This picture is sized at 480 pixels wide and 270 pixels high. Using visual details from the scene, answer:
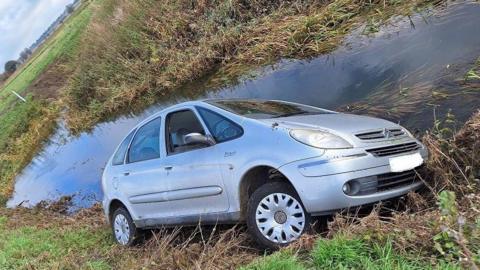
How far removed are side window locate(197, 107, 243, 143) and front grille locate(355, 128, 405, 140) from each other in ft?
4.03

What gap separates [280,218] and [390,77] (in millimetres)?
4498

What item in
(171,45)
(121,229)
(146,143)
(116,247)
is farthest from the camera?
(171,45)

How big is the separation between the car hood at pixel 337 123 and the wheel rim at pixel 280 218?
73cm

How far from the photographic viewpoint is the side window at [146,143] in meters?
7.23

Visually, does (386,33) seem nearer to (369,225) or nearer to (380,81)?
(380,81)

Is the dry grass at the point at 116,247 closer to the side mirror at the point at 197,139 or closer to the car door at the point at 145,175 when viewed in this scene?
the car door at the point at 145,175

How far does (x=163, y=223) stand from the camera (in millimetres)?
7094

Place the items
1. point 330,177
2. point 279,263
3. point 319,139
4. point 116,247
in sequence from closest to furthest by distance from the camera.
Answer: point 279,263, point 330,177, point 319,139, point 116,247

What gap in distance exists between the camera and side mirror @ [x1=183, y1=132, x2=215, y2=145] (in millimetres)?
6215

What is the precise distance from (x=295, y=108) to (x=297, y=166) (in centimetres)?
175

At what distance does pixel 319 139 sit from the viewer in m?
5.48

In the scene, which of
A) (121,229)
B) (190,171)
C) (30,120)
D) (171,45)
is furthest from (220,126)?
(30,120)

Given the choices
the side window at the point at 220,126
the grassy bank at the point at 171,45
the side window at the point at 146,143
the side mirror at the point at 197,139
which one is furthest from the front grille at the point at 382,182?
the grassy bank at the point at 171,45

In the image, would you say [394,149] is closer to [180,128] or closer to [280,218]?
[280,218]
